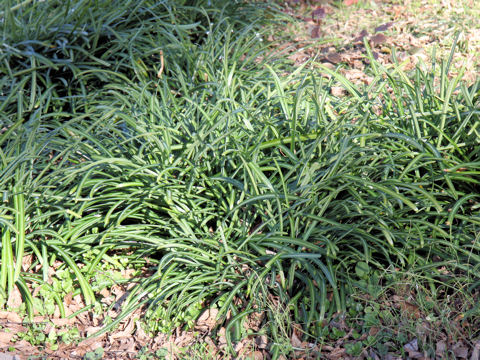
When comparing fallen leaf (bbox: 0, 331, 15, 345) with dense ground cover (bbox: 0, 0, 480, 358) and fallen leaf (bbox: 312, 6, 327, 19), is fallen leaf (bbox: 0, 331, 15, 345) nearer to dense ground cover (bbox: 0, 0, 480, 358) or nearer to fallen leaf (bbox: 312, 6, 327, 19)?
dense ground cover (bbox: 0, 0, 480, 358)

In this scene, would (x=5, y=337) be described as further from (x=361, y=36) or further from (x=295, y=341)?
(x=361, y=36)

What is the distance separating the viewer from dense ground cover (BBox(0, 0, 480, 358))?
2963 millimetres

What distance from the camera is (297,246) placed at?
3.21 m

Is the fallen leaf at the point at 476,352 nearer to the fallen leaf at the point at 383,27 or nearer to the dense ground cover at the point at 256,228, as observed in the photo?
the dense ground cover at the point at 256,228

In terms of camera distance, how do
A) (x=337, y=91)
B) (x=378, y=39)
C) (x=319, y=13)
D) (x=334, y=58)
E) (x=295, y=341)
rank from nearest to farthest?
(x=295, y=341)
(x=337, y=91)
(x=334, y=58)
(x=378, y=39)
(x=319, y=13)

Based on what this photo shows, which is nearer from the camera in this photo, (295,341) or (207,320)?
(295,341)

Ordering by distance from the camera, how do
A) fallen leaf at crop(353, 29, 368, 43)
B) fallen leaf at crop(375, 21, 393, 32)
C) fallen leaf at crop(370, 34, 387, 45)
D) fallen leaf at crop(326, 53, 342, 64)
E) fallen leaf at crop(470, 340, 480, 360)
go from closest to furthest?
fallen leaf at crop(470, 340, 480, 360) → fallen leaf at crop(326, 53, 342, 64) → fallen leaf at crop(370, 34, 387, 45) → fallen leaf at crop(353, 29, 368, 43) → fallen leaf at crop(375, 21, 393, 32)

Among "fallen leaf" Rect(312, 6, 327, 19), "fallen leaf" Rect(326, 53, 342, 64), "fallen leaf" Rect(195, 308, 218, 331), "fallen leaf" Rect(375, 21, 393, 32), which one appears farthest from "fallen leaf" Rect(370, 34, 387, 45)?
"fallen leaf" Rect(195, 308, 218, 331)

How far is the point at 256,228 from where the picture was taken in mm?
3318

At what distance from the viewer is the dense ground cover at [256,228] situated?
2963 mm

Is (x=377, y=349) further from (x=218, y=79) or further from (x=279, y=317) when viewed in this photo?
(x=218, y=79)

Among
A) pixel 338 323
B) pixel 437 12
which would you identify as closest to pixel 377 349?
pixel 338 323

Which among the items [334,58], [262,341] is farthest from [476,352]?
[334,58]

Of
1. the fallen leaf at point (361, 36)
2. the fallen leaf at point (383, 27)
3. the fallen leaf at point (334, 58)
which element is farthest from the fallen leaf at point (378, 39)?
the fallen leaf at point (334, 58)
